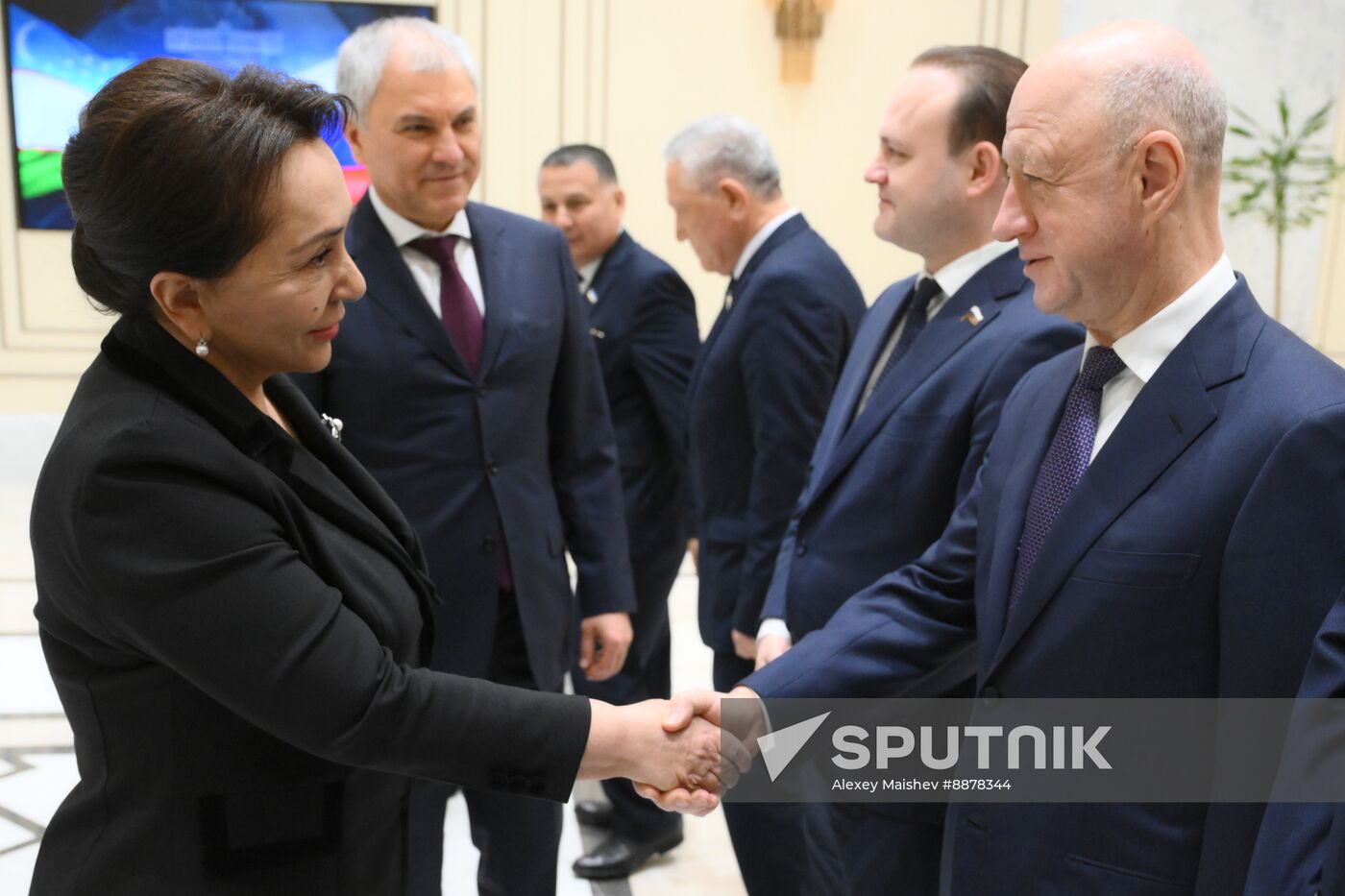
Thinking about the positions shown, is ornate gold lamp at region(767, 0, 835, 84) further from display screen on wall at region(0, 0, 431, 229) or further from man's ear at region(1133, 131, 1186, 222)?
man's ear at region(1133, 131, 1186, 222)

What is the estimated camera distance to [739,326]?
3070 mm

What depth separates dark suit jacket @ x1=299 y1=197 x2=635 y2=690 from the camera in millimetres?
2342

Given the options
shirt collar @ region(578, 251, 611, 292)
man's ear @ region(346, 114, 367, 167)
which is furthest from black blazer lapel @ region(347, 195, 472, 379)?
shirt collar @ region(578, 251, 611, 292)

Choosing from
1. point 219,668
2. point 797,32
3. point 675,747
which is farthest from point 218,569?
point 797,32

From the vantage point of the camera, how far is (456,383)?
2369mm

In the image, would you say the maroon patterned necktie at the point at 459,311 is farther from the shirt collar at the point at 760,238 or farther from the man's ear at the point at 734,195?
the man's ear at the point at 734,195

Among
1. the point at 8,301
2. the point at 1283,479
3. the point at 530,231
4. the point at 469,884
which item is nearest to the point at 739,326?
the point at 530,231

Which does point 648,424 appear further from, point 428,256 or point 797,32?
point 797,32

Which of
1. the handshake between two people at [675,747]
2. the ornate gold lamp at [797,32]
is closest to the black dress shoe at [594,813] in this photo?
the handshake between two people at [675,747]

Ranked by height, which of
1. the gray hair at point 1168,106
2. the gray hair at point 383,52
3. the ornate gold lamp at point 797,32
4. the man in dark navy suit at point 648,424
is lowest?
the man in dark navy suit at point 648,424

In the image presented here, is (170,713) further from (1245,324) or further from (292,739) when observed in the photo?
(1245,324)

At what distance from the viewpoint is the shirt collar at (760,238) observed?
3.34m

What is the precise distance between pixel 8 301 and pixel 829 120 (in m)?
4.70

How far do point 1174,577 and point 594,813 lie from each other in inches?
100.0
